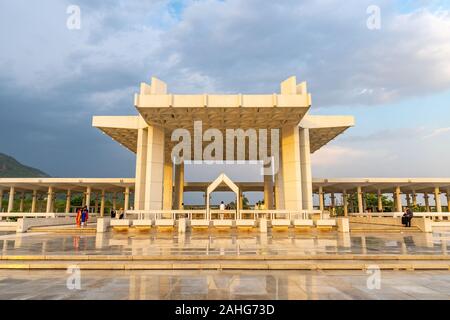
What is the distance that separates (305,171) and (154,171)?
1527 cm

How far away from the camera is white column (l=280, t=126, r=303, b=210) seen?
88.5 feet

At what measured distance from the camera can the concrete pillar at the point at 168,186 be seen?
38.0 metres

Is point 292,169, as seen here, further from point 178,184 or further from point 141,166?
point 178,184

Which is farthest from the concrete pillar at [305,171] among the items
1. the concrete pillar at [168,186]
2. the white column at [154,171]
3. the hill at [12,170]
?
the hill at [12,170]

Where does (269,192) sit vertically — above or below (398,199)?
above

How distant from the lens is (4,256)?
848 cm

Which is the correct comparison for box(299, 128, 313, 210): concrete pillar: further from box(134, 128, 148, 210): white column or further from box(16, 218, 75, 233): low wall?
box(16, 218, 75, 233): low wall

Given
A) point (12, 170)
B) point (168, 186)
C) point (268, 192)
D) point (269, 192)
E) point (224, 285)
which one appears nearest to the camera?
point (224, 285)

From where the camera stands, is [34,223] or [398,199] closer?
[34,223]

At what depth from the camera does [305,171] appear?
2906 centimetres

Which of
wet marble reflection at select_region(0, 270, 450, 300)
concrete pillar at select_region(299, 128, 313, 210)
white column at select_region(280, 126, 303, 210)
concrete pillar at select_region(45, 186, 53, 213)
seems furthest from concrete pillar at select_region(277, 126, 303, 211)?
concrete pillar at select_region(45, 186, 53, 213)

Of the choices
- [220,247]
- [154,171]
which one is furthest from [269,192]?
[220,247]

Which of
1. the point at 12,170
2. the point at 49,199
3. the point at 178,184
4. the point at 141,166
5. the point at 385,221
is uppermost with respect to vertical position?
the point at 12,170
